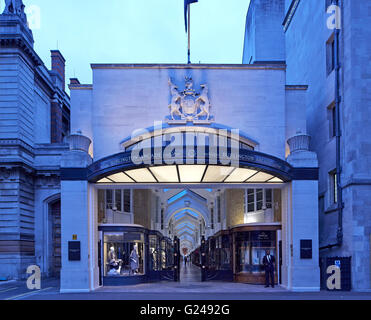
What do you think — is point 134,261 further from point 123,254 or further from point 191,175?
point 191,175

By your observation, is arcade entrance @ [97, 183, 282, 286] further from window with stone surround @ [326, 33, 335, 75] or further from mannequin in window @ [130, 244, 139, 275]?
window with stone surround @ [326, 33, 335, 75]

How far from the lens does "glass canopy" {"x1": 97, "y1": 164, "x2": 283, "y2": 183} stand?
20062 millimetres

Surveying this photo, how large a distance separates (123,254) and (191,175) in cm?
566

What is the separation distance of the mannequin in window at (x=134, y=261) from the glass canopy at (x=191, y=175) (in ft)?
13.1

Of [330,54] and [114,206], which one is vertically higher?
[330,54]

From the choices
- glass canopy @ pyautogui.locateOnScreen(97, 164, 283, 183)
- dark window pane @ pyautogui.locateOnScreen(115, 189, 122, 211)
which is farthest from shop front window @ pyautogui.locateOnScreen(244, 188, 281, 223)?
dark window pane @ pyautogui.locateOnScreen(115, 189, 122, 211)

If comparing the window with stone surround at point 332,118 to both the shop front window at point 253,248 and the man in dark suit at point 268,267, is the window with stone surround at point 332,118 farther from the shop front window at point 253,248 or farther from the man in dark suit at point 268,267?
the man in dark suit at point 268,267

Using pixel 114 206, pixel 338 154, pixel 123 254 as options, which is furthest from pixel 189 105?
pixel 123 254

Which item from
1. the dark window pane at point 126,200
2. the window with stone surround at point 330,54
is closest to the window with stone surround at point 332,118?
the window with stone surround at point 330,54

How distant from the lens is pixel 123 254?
23203 millimetres

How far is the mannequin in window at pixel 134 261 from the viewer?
929 inches

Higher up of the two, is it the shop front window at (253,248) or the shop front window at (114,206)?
the shop front window at (114,206)

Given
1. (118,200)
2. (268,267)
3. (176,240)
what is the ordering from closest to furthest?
(268,267), (118,200), (176,240)

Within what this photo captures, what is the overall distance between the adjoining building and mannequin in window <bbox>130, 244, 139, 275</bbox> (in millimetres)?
52
